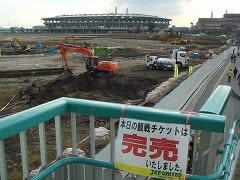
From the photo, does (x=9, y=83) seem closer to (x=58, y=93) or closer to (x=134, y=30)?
(x=58, y=93)

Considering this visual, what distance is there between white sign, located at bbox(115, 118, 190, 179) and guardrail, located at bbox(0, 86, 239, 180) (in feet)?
0.25

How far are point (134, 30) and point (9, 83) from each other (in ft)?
533

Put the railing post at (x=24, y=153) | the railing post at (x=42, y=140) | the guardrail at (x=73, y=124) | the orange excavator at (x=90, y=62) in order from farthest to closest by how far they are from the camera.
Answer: the orange excavator at (x=90, y=62)
the railing post at (x=42, y=140)
the railing post at (x=24, y=153)
the guardrail at (x=73, y=124)

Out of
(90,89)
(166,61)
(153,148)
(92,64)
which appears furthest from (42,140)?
(166,61)

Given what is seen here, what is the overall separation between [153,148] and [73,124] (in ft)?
3.33

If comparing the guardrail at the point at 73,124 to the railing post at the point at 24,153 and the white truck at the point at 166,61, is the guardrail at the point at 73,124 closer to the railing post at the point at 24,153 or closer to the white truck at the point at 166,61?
the railing post at the point at 24,153

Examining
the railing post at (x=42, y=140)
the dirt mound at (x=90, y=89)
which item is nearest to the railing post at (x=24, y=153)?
the railing post at (x=42, y=140)

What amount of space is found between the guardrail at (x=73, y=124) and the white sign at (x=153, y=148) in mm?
75

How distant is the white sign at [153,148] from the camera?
272 cm

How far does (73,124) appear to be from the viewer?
3416mm

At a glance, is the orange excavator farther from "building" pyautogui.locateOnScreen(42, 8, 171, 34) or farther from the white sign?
"building" pyautogui.locateOnScreen(42, 8, 171, 34)

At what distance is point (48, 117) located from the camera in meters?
2.98

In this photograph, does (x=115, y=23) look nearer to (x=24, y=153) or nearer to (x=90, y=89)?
(x=90, y=89)

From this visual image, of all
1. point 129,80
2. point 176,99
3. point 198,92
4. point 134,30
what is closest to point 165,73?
point 129,80
